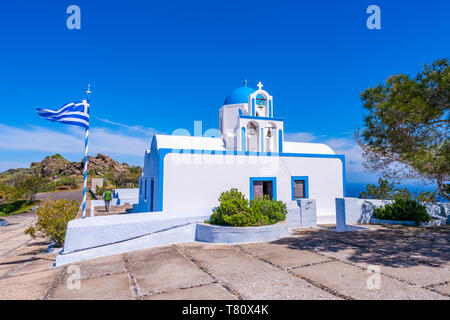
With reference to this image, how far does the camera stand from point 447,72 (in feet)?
23.2

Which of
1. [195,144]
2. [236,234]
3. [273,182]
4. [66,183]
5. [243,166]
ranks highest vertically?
[195,144]

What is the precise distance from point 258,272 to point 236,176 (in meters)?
7.29

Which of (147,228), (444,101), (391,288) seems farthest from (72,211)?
(444,101)

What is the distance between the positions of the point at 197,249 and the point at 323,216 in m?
8.54

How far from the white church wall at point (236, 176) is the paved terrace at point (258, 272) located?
334 centimetres

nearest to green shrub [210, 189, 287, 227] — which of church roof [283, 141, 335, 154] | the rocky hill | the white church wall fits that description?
the white church wall

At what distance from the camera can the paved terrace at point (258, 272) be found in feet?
15.1

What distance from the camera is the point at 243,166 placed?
12.9 m

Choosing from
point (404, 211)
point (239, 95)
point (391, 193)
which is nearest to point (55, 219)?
point (239, 95)

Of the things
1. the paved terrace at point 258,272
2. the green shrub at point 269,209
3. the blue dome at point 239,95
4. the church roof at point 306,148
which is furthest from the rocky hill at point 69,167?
the paved terrace at point 258,272

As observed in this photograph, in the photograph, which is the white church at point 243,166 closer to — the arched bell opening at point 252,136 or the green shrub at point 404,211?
the arched bell opening at point 252,136

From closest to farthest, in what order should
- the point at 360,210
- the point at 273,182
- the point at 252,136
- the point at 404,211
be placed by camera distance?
the point at 404,211 → the point at 360,210 → the point at 273,182 → the point at 252,136

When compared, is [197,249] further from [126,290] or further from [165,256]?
[126,290]

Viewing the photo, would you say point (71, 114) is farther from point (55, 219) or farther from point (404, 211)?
point (404, 211)
